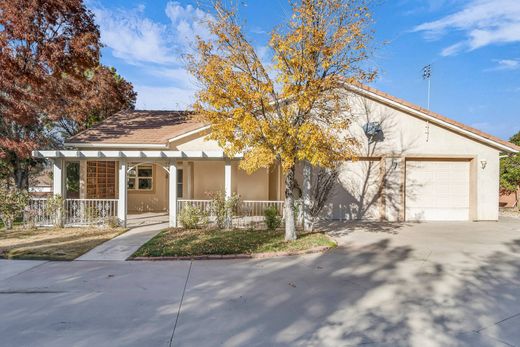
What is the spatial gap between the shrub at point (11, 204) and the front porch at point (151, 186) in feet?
1.27

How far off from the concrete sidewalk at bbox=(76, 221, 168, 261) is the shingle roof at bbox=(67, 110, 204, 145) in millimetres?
3656

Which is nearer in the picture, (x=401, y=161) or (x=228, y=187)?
(x=228, y=187)

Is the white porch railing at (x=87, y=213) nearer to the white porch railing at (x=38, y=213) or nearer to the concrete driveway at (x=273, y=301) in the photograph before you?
the white porch railing at (x=38, y=213)

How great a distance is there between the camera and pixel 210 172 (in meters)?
14.4

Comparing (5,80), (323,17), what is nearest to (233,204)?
(323,17)

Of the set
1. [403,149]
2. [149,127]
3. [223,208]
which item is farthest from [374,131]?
[149,127]

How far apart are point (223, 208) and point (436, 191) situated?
29.3 feet

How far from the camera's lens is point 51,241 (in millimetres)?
8688

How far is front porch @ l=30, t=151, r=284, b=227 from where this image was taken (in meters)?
10.8

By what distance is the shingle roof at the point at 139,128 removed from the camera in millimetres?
12266

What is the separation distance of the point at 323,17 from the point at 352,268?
6286mm

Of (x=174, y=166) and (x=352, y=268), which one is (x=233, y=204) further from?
(x=352, y=268)

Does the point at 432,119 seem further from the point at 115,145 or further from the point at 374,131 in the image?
the point at 115,145

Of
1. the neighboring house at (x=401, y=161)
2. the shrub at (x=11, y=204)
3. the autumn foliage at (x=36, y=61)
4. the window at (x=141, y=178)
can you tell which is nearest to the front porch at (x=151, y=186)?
the window at (x=141, y=178)
